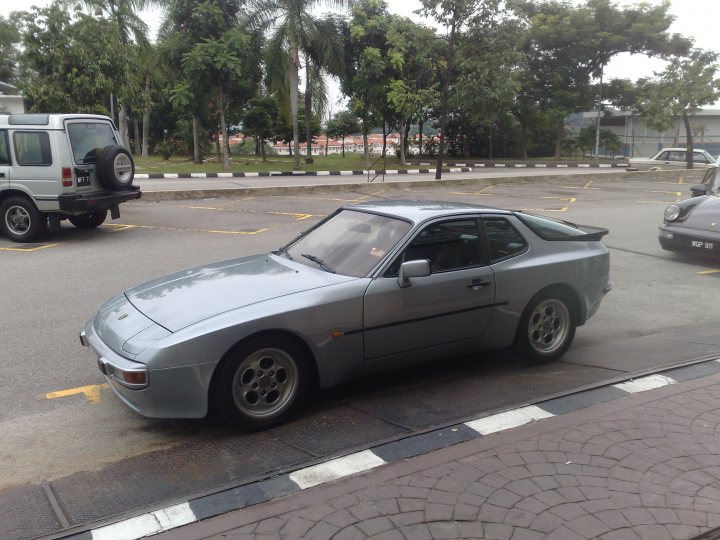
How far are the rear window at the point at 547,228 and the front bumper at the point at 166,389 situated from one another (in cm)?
298

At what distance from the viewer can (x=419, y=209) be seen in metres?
5.16

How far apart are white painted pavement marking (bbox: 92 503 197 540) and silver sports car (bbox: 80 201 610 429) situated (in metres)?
0.72

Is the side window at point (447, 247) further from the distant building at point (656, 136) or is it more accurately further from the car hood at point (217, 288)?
the distant building at point (656, 136)

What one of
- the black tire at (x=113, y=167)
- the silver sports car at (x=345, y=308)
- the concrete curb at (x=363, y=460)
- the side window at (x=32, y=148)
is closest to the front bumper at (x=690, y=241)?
the silver sports car at (x=345, y=308)

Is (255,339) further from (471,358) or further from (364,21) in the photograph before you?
(364,21)

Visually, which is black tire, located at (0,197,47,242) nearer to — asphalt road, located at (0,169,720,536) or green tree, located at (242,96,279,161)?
asphalt road, located at (0,169,720,536)

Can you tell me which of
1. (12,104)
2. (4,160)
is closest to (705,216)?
(4,160)

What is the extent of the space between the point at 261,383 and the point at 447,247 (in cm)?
175

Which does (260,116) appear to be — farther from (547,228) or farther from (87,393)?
(87,393)

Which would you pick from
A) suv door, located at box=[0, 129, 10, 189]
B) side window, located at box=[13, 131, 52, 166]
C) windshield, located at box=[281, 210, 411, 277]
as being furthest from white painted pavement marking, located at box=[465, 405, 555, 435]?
suv door, located at box=[0, 129, 10, 189]

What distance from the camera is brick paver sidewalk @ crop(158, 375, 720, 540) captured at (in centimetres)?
306

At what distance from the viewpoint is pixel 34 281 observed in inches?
326

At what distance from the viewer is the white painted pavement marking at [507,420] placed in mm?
4141

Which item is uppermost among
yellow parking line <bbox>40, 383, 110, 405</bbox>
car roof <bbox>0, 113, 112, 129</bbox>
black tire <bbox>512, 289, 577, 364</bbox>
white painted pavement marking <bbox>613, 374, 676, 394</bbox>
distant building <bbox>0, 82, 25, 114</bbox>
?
distant building <bbox>0, 82, 25, 114</bbox>
